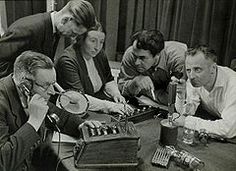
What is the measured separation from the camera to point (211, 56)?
6.47 feet

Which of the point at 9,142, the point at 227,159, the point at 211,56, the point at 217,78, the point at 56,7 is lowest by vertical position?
the point at 227,159

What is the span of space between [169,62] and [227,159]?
0.97m

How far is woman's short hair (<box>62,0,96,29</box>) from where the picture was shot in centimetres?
191

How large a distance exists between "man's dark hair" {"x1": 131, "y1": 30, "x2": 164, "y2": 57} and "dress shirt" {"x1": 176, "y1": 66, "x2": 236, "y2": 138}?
294 millimetres

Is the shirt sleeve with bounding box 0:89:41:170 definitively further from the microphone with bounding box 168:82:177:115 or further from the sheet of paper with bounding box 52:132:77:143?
the microphone with bounding box 168:82:177:115

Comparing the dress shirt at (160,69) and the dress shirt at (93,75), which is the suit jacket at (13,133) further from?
the dress shirt at (160,69)

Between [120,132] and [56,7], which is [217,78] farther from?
[56,7]

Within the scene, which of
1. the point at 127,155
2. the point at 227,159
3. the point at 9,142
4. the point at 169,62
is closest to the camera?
the point at 9,142

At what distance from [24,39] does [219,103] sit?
112 centimetres

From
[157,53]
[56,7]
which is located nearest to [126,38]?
[157,53]

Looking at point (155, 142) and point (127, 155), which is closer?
point (127, 155)

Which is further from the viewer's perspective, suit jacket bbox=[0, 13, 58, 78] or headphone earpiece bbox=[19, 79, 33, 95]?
suit jacket bbox=[0, 13, 58, 78]

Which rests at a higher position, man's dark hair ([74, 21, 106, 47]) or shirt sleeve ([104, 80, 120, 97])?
man's dark hair ([74, 21, 106, 47])

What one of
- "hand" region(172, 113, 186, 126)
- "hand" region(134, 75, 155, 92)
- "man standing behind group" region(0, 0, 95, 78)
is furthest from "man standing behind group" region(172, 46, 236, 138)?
"man standing behind group" region(0, 0, 95, 78)
